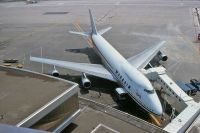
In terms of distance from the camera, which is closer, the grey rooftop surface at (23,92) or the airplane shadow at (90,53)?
the grey rooftop surface at (23,92)

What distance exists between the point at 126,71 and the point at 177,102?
7.61m

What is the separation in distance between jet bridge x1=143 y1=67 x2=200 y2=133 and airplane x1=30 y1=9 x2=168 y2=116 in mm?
2247

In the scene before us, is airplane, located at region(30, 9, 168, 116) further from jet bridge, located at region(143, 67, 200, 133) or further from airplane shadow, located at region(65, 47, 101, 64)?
airplane shadow, located at region(65, 47, 101, 64)

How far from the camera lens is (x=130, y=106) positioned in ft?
138

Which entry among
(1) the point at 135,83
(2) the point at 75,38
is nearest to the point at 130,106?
(1) the point at 135,83

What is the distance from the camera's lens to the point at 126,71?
42094 millimetres

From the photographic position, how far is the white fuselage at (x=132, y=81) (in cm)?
3712

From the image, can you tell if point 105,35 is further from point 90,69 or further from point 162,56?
point 90,69

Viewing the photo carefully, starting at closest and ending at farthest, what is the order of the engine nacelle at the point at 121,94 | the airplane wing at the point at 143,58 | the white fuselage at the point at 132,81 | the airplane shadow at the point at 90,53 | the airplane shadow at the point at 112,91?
the white fuselage at the point at 132,81 → the airplane shadow at the point at 112,91 → the engine nacelle at the point at 121,94 → the airplane wing at the point at 143,58 → the airplane shadow at the point at 90,53

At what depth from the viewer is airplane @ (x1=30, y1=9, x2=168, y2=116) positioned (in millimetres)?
37594

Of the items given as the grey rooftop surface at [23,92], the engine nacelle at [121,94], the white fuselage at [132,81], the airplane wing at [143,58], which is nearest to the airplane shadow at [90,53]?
the white fuselage at [132,81]

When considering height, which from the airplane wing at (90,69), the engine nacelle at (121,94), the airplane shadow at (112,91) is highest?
the airplane wing at (90,69)

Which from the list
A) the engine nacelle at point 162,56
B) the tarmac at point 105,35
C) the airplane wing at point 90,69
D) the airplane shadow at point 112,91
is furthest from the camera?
the engine nacelle at point 162,56

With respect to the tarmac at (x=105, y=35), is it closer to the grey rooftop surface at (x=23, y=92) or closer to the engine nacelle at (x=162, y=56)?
the engine nacelle at (x=162, y=56)
